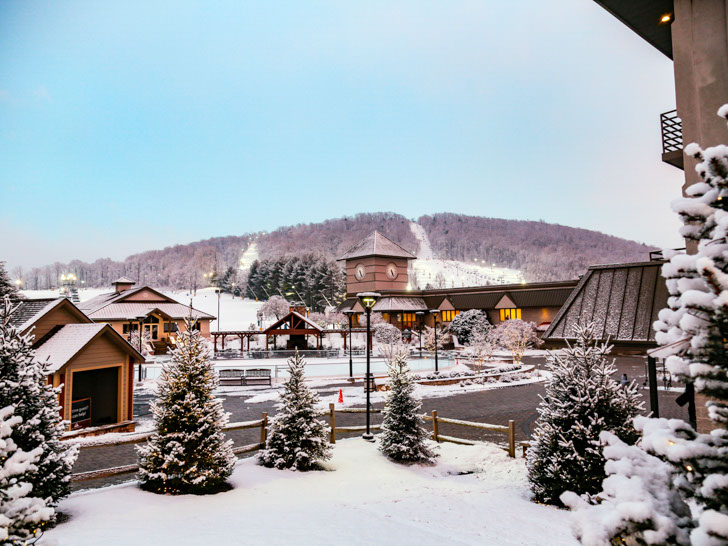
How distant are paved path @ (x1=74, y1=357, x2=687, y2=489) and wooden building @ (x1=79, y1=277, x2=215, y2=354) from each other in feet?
84.6

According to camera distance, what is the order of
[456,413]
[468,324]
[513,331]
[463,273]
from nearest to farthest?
[456,413], [513,331], [468,324], [463,273]

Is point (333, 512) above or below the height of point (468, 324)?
below

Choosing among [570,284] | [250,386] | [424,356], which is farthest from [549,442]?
[570,284]

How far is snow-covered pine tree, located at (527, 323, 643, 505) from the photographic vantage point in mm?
8266

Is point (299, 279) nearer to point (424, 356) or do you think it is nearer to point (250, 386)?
point (424, 356)

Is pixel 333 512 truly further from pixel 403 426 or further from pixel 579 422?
pixel 579 422

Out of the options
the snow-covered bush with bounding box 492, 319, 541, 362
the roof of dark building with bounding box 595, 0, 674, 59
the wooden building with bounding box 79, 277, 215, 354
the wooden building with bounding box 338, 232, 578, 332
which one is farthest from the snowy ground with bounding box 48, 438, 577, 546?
the wooden building with bounding box 338, 232, 578, 332

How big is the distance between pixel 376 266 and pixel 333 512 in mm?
52131

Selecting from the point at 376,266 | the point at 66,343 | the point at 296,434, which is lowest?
the point at 296,434

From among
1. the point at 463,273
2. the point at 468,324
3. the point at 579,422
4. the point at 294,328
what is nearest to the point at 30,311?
the point at 579,422

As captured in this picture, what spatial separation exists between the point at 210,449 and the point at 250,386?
766 inches

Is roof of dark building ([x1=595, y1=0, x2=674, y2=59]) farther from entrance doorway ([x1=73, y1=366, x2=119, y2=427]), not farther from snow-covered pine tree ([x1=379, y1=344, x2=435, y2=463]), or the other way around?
entrance doorway ([x1=73, y1=366, x2=119, y2=427])

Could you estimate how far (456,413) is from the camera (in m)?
19.3

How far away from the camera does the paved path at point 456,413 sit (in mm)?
13273
